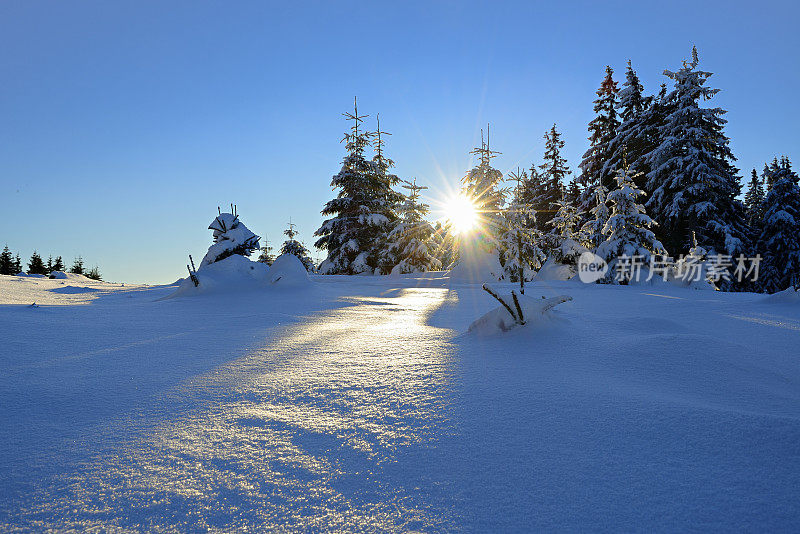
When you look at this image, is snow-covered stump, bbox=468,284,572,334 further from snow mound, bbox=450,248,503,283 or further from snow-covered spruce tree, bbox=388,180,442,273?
snow-covered spruce tree, bbox=388,180,442,273

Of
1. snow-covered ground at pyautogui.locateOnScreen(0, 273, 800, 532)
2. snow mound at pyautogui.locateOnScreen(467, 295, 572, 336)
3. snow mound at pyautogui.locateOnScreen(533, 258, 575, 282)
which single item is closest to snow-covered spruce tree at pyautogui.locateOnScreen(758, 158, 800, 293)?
snow mound at pyautogui.locateOnScreen(533, 258, 575, 282)

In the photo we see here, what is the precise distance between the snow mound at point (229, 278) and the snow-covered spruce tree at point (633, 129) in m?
20.2

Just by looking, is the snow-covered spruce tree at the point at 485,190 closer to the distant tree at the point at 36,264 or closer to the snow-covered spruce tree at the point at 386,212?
the snow-covered spruce tree at the point at 386,212

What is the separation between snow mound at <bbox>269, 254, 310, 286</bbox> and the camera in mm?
8969

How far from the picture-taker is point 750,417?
182 centimetres

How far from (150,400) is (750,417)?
3032 mm

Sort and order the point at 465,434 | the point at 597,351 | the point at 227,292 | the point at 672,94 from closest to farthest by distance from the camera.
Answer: the point at 465,434 < the point at 597,351 < the point at 227,292 < the point at 672,94

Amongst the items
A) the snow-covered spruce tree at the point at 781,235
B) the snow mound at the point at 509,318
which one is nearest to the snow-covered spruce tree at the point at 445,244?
the snow mound at the point at 509,318

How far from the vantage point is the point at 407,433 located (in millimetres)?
1799

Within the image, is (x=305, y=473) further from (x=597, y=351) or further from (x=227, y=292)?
(x=227, y=292)

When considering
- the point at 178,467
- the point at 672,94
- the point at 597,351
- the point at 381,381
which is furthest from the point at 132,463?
the point at 672,94

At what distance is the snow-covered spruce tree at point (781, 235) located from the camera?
2383 centimetres

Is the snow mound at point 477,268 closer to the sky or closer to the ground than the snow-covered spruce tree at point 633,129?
closer to the ground

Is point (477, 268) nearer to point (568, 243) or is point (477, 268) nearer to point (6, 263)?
point (568, 243)
